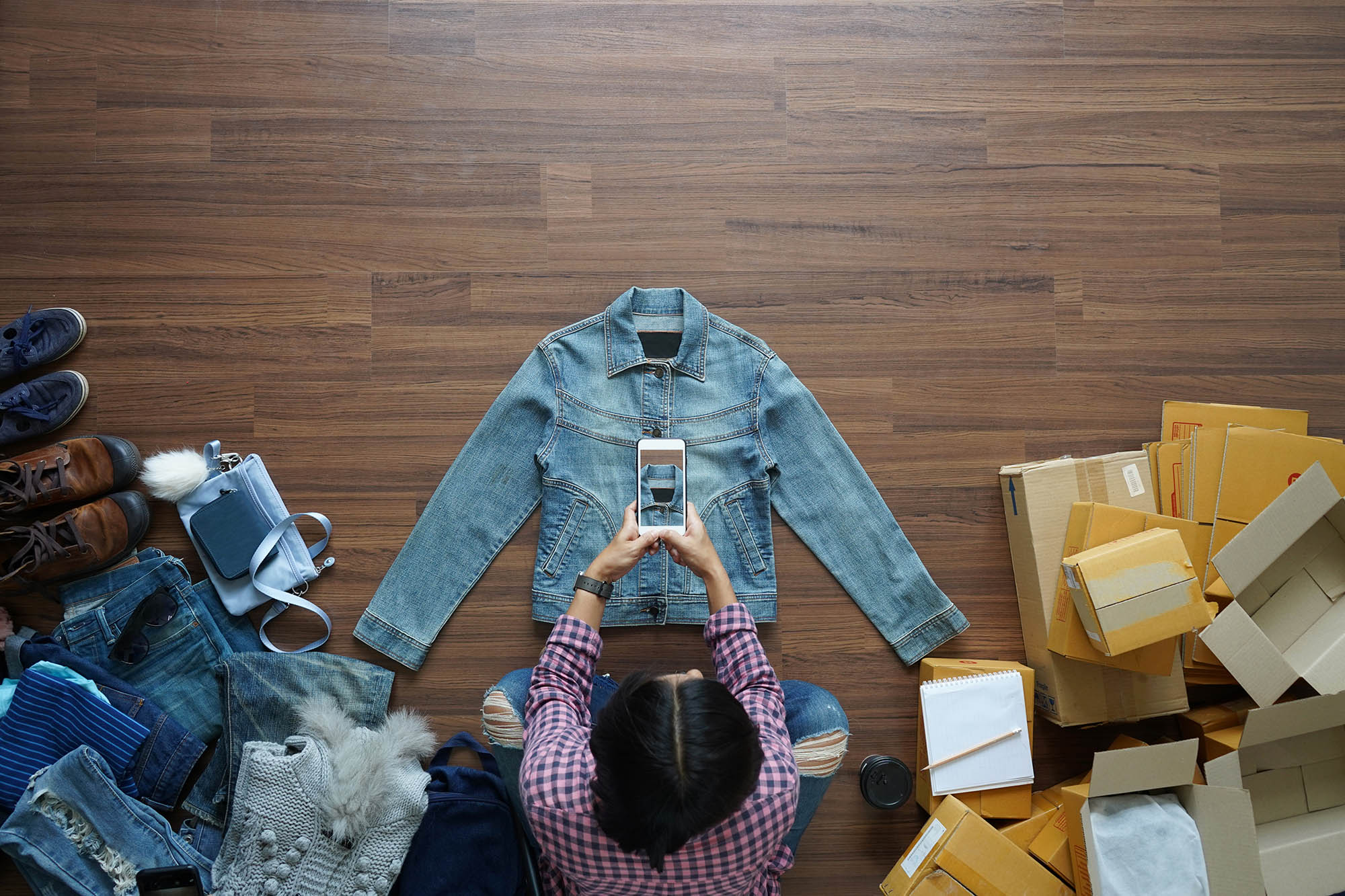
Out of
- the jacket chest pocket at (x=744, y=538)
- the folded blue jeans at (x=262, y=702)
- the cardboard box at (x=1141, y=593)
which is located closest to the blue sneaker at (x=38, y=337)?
the folded blue jeans at (x=262, y=702)

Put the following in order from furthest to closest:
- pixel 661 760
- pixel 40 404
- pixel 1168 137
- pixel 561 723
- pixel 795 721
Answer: pixel 1168 137 < pixel 40 404 < pixel 795 721 < pixel 561 723 < pixel 661 760

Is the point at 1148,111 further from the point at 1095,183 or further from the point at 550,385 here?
the point at 550,385

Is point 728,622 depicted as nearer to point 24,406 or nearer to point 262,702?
point 262,702

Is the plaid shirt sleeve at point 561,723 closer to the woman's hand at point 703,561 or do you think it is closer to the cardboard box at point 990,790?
the woman's hand at point 703,561

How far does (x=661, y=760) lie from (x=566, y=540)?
803 millimetres

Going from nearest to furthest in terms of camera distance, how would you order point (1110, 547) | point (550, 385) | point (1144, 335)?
point (1110, 547)
point (550, 385)
point (1144, 335)

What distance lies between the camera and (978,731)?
171 centimetres

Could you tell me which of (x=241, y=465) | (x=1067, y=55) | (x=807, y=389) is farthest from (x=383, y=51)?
(x=1067, y=55)

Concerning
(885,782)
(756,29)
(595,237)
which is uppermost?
(756,29)

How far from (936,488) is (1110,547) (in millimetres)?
415

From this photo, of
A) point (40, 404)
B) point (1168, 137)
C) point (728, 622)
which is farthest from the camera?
point (1168, 137)

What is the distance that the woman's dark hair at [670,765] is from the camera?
106cm

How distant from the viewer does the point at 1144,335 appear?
6.39ft

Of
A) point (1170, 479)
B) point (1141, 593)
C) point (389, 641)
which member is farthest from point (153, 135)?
point (1170, 479)
